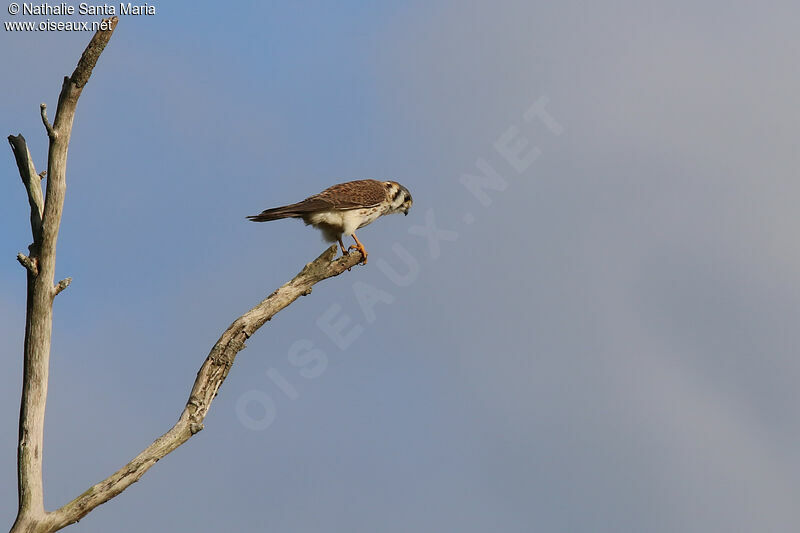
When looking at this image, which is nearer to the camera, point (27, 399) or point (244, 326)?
point (27, 399)

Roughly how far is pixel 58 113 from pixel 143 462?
307 cm

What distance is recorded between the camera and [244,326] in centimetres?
819

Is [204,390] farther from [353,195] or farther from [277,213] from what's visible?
[353,195]

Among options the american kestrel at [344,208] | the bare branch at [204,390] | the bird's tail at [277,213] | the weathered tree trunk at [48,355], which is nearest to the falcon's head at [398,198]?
the american kestrel at [344,208]

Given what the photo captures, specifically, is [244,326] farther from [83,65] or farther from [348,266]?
[83,65]

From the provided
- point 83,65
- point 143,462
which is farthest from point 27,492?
point 83,65

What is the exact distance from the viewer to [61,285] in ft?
25.5

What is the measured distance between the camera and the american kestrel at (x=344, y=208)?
10.6 metres

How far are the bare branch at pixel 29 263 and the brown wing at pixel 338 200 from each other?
2521 mm

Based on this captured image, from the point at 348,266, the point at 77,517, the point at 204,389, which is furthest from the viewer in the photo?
the point at 348,266

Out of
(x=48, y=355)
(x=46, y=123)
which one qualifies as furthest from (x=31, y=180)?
(x=48, y=355)

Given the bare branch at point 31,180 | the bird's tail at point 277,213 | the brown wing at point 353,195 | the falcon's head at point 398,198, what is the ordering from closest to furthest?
the bare branch at point 31,180
the bird's tail at point 277,213
the brown wing at point 353,195
the falcon's head at point 398,198

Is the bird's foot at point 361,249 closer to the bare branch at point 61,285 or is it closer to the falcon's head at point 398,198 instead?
the falcon's head at point 398,198

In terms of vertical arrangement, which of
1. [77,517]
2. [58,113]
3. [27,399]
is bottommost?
[77,517]
